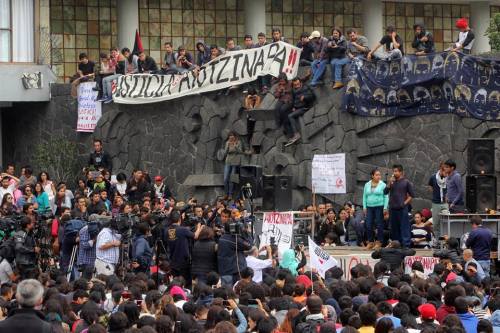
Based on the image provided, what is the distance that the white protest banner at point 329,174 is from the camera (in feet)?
95.0

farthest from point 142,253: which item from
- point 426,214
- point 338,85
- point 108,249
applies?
point 338,85

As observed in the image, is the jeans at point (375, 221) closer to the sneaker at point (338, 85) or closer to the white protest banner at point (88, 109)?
the sneaker at point (338, 85)

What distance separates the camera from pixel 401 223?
24453 mm

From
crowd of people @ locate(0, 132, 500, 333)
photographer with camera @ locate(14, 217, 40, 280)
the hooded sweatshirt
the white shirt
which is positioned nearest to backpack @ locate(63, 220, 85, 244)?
crowd of people @ locate(0, 132, 500, 333)

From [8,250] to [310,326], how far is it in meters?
9.43

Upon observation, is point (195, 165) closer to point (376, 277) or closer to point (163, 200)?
point (163, 200)

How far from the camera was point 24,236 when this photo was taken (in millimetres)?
23109

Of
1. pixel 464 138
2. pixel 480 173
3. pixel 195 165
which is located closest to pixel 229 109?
pixel 195 165

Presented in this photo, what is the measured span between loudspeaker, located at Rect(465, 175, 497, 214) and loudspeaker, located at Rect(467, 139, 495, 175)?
180 mm

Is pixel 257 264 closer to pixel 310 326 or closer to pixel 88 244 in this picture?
pixel 88 244

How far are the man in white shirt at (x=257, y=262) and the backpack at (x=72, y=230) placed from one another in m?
2.94

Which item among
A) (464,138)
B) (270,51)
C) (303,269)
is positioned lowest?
(303,269)

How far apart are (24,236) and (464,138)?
8446mm

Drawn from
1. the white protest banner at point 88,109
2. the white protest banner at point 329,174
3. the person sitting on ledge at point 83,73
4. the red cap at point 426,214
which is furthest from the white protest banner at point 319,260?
the person sitting on ledge at point 83,73
